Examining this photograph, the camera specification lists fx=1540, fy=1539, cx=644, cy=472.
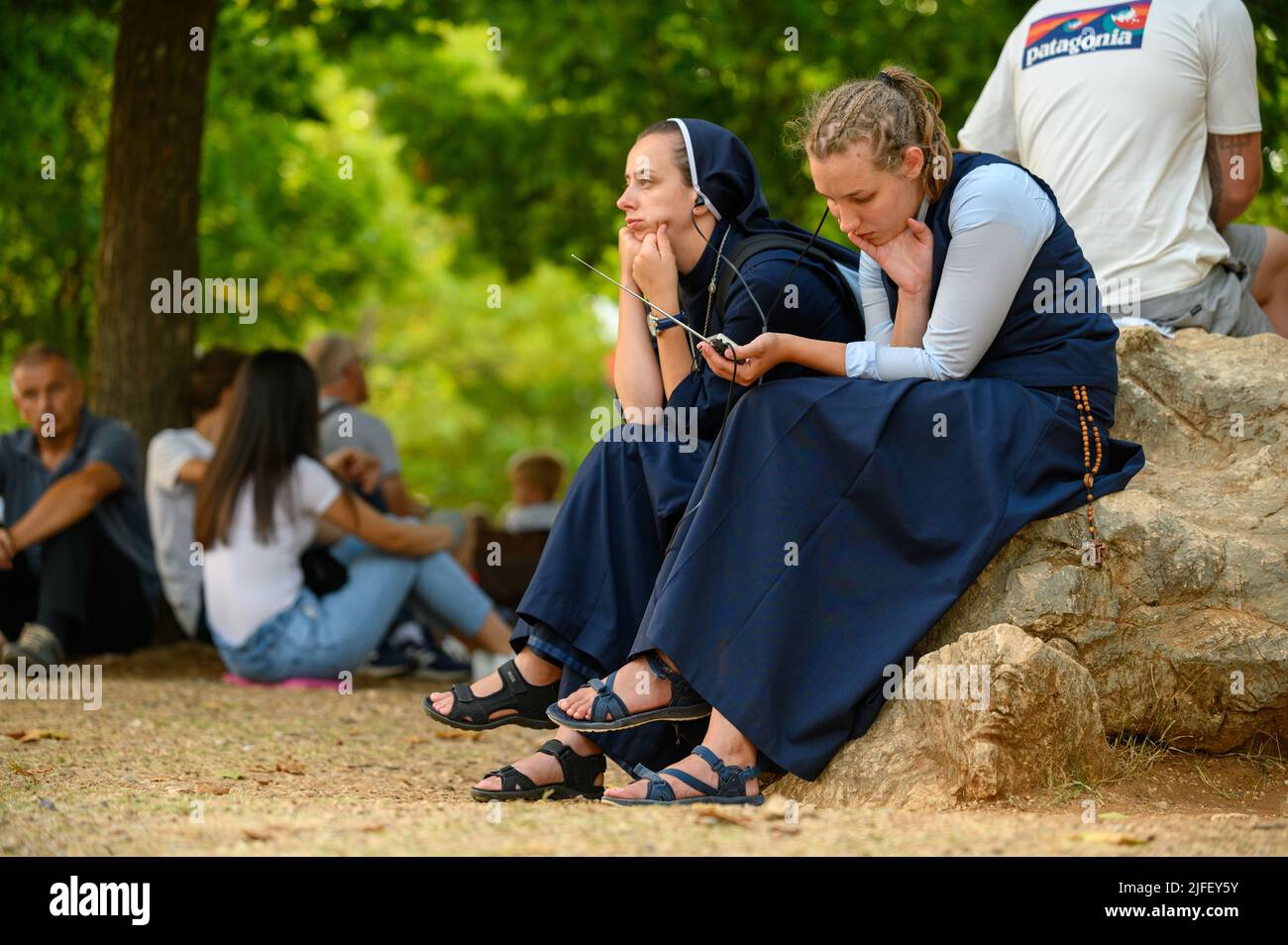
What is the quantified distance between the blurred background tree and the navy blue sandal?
3.98 metres

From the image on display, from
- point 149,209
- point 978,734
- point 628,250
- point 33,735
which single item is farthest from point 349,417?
point 978,734

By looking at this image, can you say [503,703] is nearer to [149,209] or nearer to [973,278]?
[973,278]

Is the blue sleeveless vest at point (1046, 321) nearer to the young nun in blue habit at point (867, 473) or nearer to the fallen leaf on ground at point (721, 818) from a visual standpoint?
the young nun in blue habit at point (867, 473)

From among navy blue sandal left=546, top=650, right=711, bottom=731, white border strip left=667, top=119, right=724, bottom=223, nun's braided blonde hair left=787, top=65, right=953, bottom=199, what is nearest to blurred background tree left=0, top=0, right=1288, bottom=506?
white border strip left=667, top=119, right=724, bottom=223

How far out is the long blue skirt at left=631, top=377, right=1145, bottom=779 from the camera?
12.9 feet

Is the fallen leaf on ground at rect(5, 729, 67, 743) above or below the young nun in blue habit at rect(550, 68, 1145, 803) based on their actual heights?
below

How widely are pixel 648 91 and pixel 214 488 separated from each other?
5.45 m

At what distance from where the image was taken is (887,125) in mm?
4133

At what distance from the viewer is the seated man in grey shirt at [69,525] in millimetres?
7836

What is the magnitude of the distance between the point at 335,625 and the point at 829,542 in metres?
3.94

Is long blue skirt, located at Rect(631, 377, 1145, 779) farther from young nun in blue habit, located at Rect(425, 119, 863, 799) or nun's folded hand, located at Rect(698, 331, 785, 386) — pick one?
young nun in blue habit, located at Rect(425, 119, 863, 799)

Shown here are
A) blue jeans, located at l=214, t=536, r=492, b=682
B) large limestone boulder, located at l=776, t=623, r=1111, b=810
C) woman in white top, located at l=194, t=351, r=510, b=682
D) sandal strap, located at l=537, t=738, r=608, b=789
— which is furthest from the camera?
blue jeans, located at l=214, t=536, r=492, b=682
